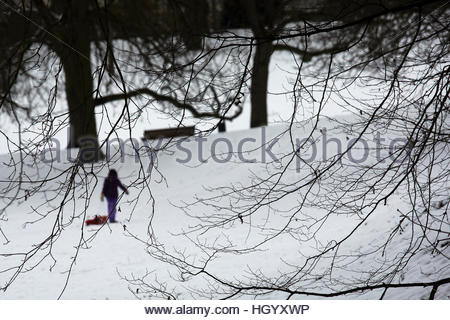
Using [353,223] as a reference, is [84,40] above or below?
above

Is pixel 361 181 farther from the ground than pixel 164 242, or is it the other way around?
pixel 164 242

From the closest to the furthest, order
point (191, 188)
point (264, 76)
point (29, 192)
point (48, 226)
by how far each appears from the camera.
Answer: point (29, 192) → point (48, 226) → point (191, 188) → point (264, 76)

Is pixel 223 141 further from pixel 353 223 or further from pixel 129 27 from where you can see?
pixel 353 223

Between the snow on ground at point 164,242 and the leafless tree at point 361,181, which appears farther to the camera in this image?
the snow on ground at point 164,242

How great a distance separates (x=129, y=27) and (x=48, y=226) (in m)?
6.39

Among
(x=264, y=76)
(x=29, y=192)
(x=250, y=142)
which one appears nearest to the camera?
(x=29, y=192)

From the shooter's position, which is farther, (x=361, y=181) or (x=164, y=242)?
(x=164, y=242)

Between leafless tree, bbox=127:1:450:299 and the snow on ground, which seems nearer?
leafless tree, bbox=127:1:450:299
